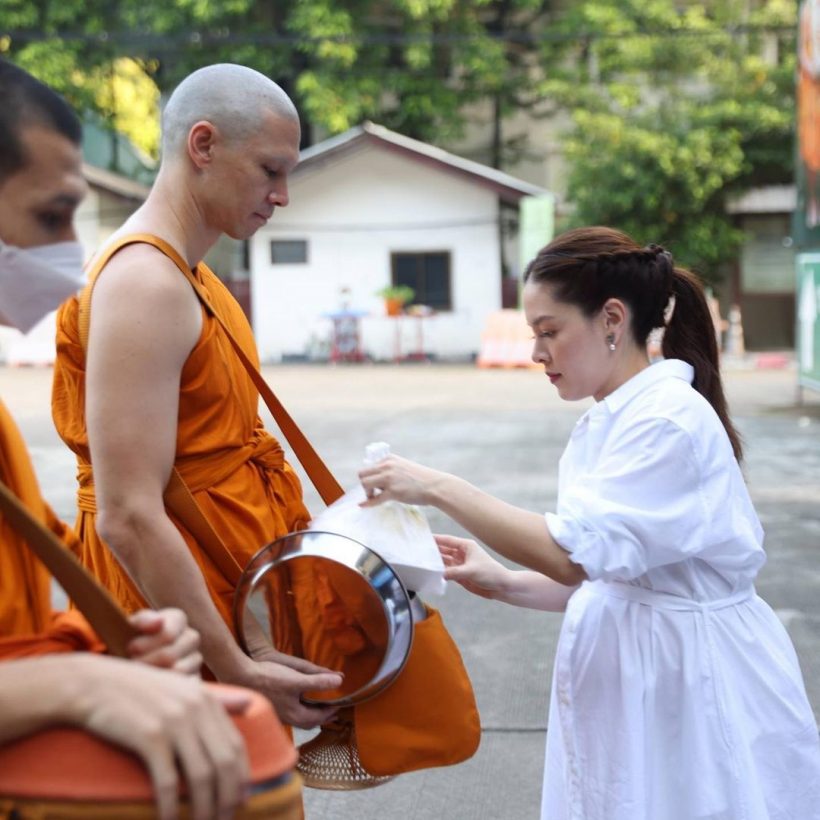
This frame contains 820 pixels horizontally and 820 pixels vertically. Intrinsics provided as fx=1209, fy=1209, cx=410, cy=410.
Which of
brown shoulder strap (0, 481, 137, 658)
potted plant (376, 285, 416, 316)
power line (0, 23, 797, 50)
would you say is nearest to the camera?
brown shoulder strap (0, 481, 137, 658)

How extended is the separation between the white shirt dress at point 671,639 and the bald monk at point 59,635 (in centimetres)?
97

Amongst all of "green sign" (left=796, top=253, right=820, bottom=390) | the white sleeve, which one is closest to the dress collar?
the white sleeve

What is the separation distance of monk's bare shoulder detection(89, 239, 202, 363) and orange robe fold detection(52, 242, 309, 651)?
4 centimetres

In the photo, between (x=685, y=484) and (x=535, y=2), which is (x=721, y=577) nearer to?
(x=685, y=484)

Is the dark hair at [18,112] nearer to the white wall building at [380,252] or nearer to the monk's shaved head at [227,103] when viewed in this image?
the monk's shaved head at [227,103]

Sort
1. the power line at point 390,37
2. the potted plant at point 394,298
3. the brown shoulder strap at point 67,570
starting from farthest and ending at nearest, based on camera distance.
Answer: the potted plant at point 394,298 < the power line at point 390,37 < the brown shoulder strap at point 67,570

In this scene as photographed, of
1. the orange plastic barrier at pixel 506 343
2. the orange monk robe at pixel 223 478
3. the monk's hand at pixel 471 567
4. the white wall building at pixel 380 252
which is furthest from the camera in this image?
the white wall building at pixel 380 252

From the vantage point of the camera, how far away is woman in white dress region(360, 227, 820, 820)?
207 centimetres

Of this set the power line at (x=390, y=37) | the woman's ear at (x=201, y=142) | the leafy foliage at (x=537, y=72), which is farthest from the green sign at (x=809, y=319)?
the woman's ear at (x=201, y=142)

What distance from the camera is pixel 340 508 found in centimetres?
202

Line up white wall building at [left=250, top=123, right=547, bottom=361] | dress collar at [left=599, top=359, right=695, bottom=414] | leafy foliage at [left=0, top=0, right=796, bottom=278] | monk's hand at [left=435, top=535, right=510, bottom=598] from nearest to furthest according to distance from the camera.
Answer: dress collar at [left=599, top=359, right=695, bottom=414], monk's hand at [left=435, top=535, right=510, bottom=598], leafy foliage at [left=0, top=0, right=796, bottom=278], white wall building at [left=250, top=123, right=547, bottom=361]

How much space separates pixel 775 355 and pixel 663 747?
21.0 m

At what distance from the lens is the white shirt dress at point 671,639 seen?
2.07 metres

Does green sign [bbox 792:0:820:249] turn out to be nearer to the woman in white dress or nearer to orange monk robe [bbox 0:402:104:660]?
the woman in white dress
